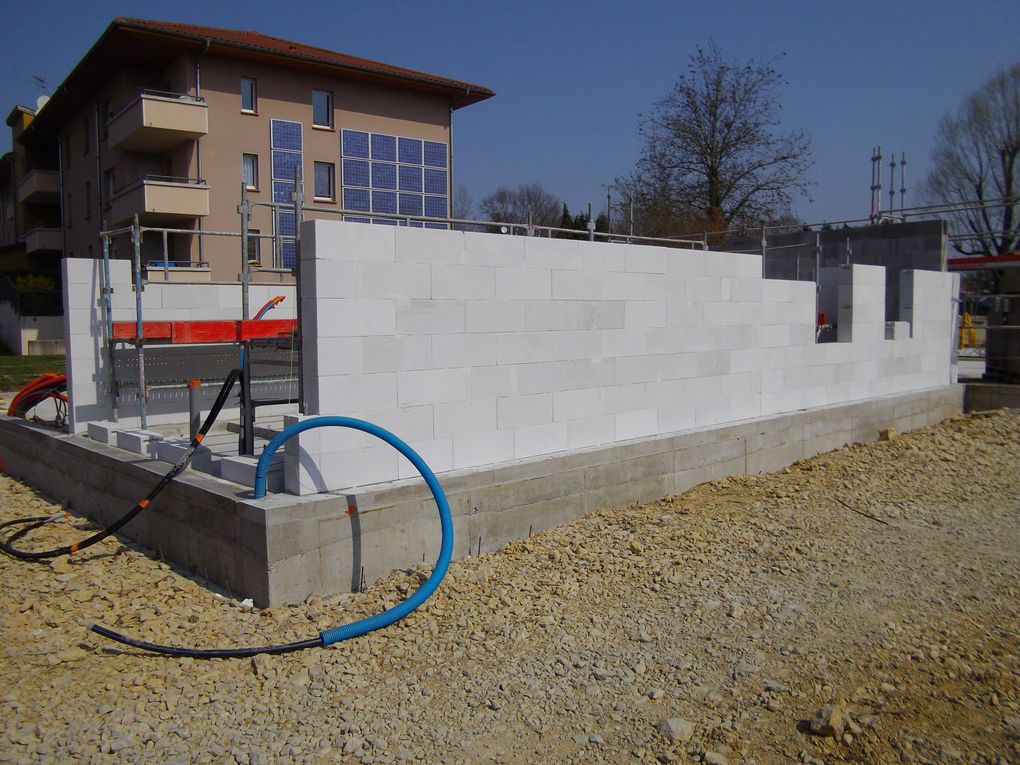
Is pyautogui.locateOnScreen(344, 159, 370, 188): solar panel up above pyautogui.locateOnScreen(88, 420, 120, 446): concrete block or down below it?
above

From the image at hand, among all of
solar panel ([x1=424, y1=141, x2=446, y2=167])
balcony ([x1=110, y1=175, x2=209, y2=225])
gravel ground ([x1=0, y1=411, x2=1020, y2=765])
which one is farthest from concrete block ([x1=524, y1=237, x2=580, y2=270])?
solar panel ([x1=424, y1=141, x2=446, y2=167])

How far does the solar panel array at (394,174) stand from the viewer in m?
27.6

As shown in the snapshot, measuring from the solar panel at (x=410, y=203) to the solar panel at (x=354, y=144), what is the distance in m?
1.90

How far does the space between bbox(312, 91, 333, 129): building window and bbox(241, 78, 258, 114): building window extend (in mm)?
2027

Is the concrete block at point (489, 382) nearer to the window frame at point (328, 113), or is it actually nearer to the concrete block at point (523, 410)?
the concrete block at point (523, 410)

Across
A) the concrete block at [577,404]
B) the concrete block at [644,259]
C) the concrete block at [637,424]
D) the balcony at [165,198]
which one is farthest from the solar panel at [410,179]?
the concrete block at [577,404]

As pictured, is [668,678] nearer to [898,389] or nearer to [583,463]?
[583,463]

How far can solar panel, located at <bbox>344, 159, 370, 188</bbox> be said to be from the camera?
2745 centimetres

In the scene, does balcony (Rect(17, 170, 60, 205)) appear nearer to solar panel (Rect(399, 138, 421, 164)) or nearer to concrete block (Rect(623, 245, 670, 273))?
solar panel (Rect(399, 138, 421, 164))

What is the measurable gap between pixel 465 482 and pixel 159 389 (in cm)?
482

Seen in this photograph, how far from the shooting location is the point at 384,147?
28.6m

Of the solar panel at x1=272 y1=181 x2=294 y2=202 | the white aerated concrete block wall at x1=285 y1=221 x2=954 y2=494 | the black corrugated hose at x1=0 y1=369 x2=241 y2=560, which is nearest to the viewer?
the white aerated concrete block wall at x1=285 y1=221 x2=954 y2=494

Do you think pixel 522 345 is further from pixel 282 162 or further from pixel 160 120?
pixel 282 162

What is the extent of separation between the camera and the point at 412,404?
5.90 meters
